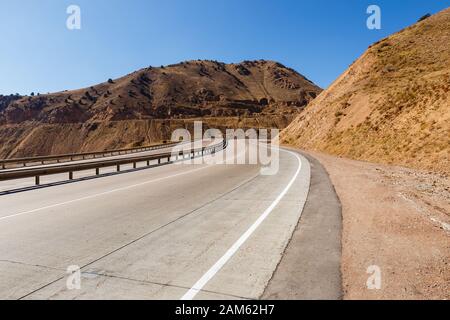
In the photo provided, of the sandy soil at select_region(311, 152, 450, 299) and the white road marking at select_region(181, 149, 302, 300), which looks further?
the sandy soil at select_region(311, 152, 450, 299)

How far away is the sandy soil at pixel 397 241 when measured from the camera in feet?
15.1

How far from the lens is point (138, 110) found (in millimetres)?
133875

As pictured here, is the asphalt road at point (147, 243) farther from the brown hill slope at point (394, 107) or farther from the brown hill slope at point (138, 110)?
the brown hill slope at point (138, 110)

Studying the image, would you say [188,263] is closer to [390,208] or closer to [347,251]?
[347,251]

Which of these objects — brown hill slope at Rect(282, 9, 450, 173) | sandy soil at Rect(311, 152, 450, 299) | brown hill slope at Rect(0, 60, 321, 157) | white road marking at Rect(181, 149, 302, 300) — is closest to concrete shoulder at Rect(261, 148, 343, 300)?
sandy soil at Rect(311, 152, 450, 299)

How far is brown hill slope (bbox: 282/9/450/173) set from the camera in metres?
24.8

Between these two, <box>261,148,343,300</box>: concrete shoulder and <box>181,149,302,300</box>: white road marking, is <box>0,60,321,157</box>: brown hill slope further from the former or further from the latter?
<box>261,148,343,300</box>: concrete shoulder

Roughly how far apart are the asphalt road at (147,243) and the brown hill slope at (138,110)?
77480 mm

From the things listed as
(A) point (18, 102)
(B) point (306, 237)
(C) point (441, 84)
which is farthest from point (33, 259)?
(A) point (18, 102)

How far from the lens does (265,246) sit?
6.36 m

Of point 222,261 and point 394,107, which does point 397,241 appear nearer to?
point 222,261

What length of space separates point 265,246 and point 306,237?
981 millimetres

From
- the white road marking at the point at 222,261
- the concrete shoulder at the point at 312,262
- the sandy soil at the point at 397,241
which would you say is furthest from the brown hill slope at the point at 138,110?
the concrete shoulder at the point at 312,262

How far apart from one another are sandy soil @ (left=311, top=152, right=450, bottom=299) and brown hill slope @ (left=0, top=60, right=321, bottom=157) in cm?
7939
